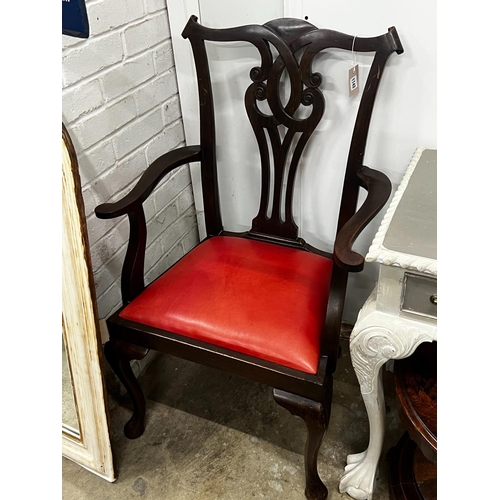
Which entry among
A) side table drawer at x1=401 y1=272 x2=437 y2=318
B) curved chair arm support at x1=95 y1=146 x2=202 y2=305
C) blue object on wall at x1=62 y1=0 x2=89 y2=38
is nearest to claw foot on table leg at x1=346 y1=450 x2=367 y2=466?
side table drawer at x1=401 y1=272 x2=437 y2=318

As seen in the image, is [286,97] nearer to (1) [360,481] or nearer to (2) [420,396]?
(2) [420,396]

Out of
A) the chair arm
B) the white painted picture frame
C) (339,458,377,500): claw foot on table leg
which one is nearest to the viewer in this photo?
the white painted picture frame

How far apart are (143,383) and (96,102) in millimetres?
910

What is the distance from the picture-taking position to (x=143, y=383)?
1.64 m

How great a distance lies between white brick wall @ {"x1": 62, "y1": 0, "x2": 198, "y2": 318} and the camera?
1.18 metres

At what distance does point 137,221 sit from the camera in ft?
4.07

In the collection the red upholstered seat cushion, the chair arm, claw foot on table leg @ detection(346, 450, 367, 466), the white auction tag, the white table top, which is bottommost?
claw foot on table leg @ detection(346, 450, 367, 466)

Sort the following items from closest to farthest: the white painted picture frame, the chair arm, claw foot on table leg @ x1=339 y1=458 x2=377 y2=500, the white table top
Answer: the white table top < the white painted picture frame < the chair arm < claw foot on table leg @ x1=339 y1=458 x2=377 y2=500

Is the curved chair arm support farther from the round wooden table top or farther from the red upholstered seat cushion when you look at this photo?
the round wooden table top

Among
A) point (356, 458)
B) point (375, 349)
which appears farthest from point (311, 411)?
point (356, 458)

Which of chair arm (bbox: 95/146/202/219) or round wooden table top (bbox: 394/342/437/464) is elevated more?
chair arm (bbox: 95/146/202/219)

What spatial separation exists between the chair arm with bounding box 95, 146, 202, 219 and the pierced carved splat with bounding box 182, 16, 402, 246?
56mm
